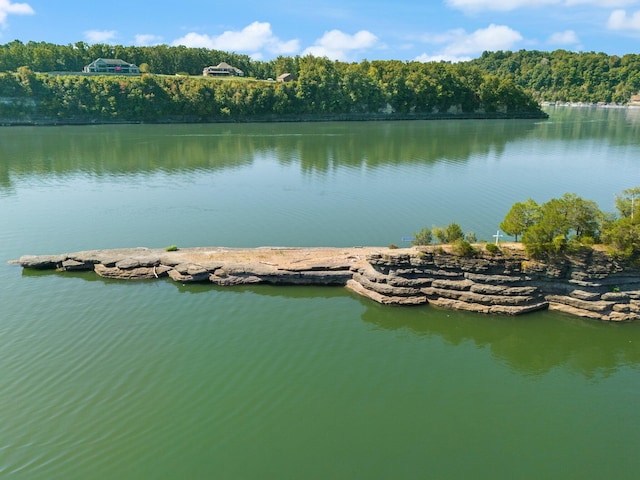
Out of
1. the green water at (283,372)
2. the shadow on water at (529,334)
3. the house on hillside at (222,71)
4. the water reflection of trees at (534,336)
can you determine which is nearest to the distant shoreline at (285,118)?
the house on hillside at (222,71)

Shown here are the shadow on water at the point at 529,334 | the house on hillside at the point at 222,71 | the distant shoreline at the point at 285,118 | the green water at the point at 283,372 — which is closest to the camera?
the green water at the point at 283,372

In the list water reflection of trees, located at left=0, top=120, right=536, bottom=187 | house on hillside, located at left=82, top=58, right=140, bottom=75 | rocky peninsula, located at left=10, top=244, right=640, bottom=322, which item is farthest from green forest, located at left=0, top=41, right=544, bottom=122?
rocky peninsula, located at left=10, top=244, right=640, bottom=322

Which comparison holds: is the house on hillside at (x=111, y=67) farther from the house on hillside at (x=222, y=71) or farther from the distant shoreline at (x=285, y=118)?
the distant shoreline at (x=285, y=118)

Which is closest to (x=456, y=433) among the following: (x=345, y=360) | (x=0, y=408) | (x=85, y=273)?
(x=345, y=360)

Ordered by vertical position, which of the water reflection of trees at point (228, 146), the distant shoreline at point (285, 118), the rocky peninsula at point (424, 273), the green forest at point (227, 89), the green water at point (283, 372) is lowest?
the green water at point (283, 372)

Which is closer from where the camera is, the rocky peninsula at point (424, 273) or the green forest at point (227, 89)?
the rocky peninsula at point (424, 273)
